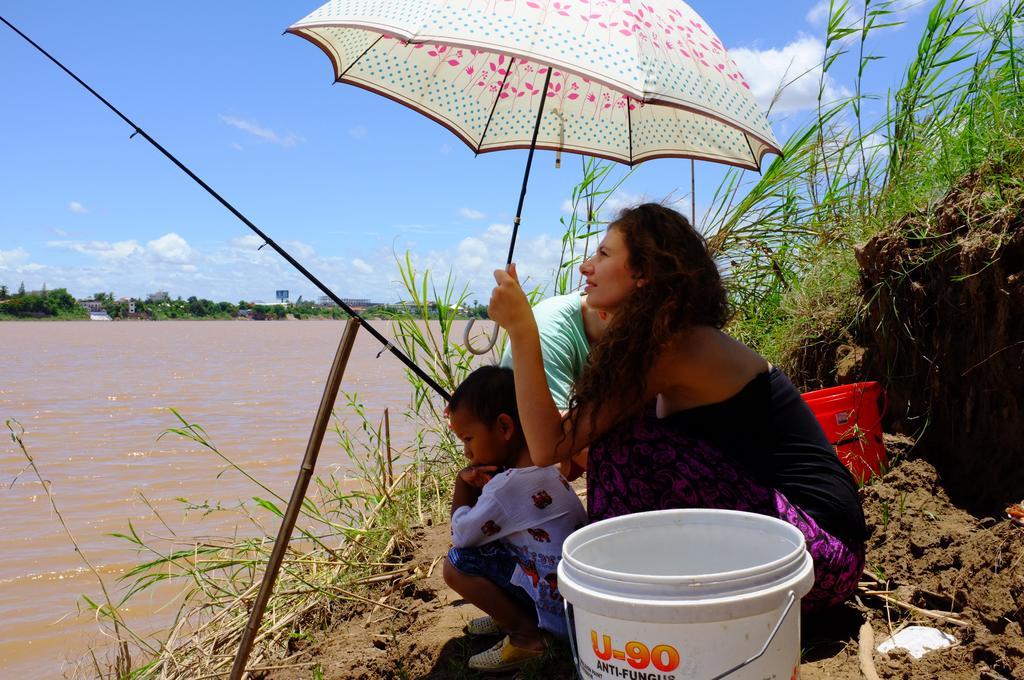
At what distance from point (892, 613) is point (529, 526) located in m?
1.03

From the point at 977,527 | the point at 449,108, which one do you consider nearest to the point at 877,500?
the point at 977,527

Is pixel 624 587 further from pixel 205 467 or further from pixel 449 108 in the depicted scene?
pixel 205 467

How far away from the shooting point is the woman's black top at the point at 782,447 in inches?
82.6

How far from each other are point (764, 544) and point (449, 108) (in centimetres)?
211

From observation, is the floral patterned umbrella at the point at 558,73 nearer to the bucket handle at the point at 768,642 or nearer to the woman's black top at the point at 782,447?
the woman's black top at the point at 782,447

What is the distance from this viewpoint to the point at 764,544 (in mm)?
1706

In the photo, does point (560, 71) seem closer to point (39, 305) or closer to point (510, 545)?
point (510, 545)

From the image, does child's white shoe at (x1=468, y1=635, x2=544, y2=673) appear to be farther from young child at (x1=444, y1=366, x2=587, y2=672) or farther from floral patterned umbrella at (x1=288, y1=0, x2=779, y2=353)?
floral patterned umbrella at (x1=288, y1=0, x2=779, y2=353)

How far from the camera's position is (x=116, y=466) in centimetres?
692

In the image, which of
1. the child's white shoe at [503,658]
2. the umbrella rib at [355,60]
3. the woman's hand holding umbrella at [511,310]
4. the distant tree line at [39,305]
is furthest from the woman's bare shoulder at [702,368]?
the distant tree line at [39,305]

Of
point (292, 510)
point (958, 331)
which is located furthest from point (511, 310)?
point (958, 331)

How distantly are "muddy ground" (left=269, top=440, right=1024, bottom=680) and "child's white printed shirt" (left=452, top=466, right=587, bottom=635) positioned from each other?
174 mm

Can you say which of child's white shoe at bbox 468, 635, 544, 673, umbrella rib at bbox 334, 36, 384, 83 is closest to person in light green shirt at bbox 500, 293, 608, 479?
child's white shoe at bbox 468, 635, 544, 673

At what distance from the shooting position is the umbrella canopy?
2.18 m
